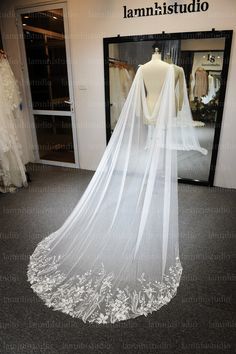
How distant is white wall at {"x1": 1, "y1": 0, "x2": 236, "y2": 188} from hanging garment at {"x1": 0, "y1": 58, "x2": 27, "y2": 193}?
90 centimetres

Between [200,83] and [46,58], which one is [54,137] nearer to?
[46,58]

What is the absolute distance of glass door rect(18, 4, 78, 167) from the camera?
3.64 m

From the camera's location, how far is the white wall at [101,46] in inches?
114

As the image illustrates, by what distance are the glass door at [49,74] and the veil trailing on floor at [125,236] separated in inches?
75.4

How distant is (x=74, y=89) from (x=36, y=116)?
923mm

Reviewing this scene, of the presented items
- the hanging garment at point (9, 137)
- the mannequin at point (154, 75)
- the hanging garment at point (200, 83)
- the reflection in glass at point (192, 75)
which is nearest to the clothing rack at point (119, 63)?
the reflection in glass at point (192, 75)

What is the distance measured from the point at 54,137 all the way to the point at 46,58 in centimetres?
132

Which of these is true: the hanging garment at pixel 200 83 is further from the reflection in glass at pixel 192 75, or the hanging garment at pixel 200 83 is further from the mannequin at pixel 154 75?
the mannequin at pixel 154 75

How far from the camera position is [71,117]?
3.96 metres

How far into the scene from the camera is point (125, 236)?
2100 mm

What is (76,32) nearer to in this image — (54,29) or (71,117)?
(54,29)

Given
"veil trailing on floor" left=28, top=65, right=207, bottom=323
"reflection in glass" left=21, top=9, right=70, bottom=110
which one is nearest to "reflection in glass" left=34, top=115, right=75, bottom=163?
"reflection in glass" left=21, top=9, right=70, bottom=110

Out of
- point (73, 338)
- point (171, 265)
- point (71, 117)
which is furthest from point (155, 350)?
point (71, 117)

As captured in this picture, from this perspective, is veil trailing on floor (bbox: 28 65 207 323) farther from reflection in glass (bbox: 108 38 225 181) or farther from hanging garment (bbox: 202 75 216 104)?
hanging garment (bbox: 202 75 216 104)
